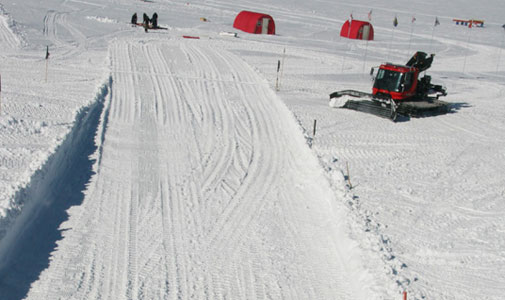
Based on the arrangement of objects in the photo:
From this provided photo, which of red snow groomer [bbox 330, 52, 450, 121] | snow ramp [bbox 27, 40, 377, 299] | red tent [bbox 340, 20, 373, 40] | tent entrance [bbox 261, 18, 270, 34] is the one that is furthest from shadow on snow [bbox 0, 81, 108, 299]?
red tent [bbox 340, 20, 373, 40]

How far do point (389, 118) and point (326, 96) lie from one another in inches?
143

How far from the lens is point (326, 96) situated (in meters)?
21.4

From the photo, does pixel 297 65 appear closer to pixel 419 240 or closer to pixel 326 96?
pixel 326 96

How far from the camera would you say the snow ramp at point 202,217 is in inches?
302

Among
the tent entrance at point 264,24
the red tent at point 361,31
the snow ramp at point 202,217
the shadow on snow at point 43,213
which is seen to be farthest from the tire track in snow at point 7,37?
the red tent at point 361,31

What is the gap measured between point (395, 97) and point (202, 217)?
12.0 m

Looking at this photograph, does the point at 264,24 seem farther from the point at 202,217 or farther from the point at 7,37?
the point at 202,217

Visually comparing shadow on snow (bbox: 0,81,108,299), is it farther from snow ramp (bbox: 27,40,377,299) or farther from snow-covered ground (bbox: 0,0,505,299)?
snow ramp (bbox: 27,40,377,299)

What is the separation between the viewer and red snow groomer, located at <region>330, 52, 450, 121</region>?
18.6 meters

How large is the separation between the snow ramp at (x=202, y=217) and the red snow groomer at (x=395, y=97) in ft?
10.4

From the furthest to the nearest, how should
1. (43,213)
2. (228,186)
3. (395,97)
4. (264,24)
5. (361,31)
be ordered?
(361,31), (264,24), (395,97), (228,186), (43,213)

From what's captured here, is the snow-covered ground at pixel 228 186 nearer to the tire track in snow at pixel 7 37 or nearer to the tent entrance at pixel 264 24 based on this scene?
the tire track in snow at pixel 7 37

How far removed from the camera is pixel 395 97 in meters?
19.7

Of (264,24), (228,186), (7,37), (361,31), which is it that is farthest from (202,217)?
(361,31)
